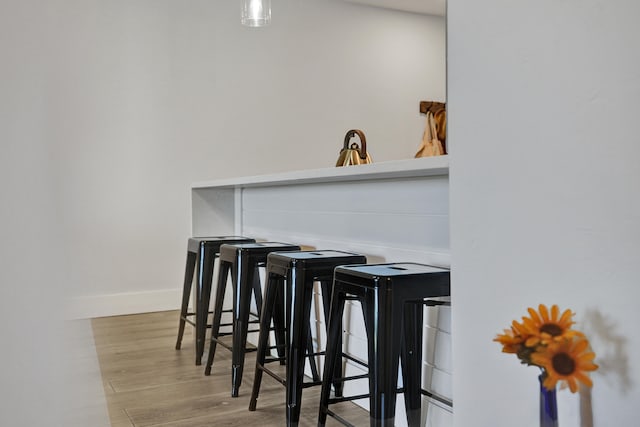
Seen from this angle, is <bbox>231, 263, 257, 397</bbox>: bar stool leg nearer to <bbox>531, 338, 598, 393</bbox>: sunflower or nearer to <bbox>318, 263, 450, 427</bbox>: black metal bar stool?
<bbox>318, 263, 450, 427</bbox>: black metal bar stool

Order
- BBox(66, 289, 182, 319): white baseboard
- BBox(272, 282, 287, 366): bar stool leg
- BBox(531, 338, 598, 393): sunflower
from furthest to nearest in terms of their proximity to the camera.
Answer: BBox(66, 289, 182, 319): white baseboard → BBox(272, 282, 287, 366): bar stool leg → BBox(531, 338, 598, 393): sunflower

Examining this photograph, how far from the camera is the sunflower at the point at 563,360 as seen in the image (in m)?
0.86

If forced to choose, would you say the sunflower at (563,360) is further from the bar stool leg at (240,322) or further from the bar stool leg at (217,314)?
the bar stool leg at (217,314)

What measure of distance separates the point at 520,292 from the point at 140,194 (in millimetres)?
3905

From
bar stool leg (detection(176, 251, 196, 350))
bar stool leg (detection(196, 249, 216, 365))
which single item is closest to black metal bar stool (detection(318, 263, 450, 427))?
bar stool leg (detection(196, 249, 216, 365))

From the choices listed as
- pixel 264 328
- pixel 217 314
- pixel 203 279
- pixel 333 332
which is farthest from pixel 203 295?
pixel 333 332

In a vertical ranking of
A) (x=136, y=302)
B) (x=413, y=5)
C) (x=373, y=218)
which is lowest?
(x=136, y=302)

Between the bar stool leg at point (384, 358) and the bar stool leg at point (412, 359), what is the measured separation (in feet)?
0.59

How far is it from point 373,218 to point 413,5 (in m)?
4.06

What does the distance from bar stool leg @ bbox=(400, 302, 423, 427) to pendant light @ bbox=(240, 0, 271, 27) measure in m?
2.27

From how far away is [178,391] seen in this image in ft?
8.65

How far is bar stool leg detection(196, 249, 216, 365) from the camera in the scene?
308cm

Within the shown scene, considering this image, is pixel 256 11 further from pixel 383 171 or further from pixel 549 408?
pixel 549 408

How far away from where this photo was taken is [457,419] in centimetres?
145
